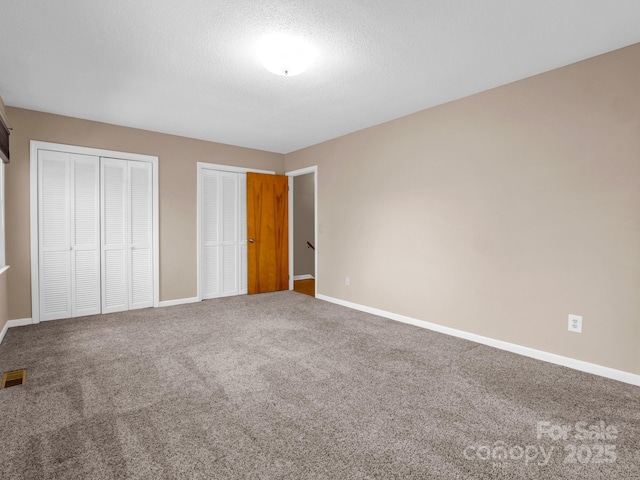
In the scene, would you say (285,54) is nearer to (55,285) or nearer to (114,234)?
(114,234)

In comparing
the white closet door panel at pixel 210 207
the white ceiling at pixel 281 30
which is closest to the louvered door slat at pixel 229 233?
the white closet door panel at pixel 210 207

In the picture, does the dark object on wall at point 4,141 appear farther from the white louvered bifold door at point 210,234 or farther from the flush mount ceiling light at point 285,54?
the flush mount ceiling light at point 285,54

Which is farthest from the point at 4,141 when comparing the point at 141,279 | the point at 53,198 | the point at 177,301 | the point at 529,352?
the point at 529,352

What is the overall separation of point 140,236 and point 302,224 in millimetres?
3562

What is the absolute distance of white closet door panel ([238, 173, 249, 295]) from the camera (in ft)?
18.5

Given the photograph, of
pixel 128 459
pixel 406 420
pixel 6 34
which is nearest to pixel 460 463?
pixel 406 420

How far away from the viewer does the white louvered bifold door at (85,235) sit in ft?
13.7

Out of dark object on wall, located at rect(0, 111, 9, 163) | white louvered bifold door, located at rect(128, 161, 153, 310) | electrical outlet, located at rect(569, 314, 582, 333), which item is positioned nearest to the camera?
electrical outlet, located at rect(569, 314, 582, 333)

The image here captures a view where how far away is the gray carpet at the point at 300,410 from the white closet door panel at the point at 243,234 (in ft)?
7.27

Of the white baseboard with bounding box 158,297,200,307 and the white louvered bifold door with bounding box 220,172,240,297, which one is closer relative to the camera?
the white baseboard with bounding box 158,297,200,307

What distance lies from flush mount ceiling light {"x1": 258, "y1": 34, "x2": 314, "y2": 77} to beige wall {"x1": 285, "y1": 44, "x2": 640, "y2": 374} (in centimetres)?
180

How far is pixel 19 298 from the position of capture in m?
3.88

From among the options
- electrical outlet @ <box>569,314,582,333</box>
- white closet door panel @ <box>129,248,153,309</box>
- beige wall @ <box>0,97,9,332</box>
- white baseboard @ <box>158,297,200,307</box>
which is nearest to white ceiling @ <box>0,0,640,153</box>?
beige wall @ <box>0,97,9,332</box>

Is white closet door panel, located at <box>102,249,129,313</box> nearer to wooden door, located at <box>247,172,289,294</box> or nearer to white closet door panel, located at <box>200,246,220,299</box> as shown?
white closet door panel, located at <box>200,246,220,299</box>
